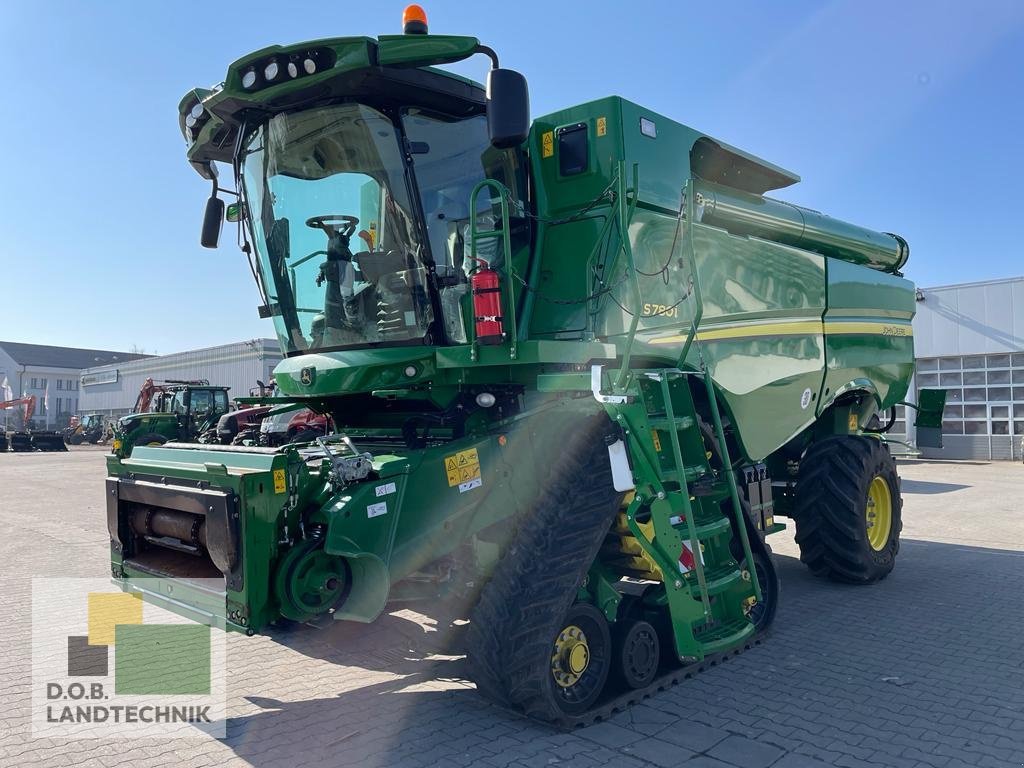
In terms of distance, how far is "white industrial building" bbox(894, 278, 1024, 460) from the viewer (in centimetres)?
2089

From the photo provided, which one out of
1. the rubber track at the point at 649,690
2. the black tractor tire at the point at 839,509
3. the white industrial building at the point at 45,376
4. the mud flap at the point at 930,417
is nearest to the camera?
the rubber track at the point at 649,690

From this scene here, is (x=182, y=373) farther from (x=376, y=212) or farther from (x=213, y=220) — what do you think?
(x=376, y=212)

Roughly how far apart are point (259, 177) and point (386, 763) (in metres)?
3.20

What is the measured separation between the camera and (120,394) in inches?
1967

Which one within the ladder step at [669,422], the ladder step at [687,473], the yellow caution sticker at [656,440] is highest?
the ladder step at [669,422]

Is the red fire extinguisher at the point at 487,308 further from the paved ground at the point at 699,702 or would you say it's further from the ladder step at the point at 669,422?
the paved ground at the point at 699,702

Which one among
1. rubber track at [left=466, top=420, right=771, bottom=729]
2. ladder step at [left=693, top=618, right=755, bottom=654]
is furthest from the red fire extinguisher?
ladder step at [left=693, top=618, right=755, bottom=654]

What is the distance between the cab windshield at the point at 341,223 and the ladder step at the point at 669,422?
1340 mm

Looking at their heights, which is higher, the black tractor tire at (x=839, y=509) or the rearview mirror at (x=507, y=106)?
the rearview mirror at (x=507, y=106)

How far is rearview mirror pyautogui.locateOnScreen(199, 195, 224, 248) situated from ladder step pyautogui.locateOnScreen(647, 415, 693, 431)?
2.97 meters

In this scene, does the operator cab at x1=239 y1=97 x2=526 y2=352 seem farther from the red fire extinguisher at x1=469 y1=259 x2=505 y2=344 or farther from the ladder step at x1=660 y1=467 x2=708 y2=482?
the ladder step at x1=660 y1=467 x2=708 y2=482

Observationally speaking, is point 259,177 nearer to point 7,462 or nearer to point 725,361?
point 725,361

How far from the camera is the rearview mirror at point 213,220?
16.0 ft

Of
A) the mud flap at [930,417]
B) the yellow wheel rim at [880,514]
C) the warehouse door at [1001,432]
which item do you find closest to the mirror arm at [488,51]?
the yellow wheel rim at [880,514]
